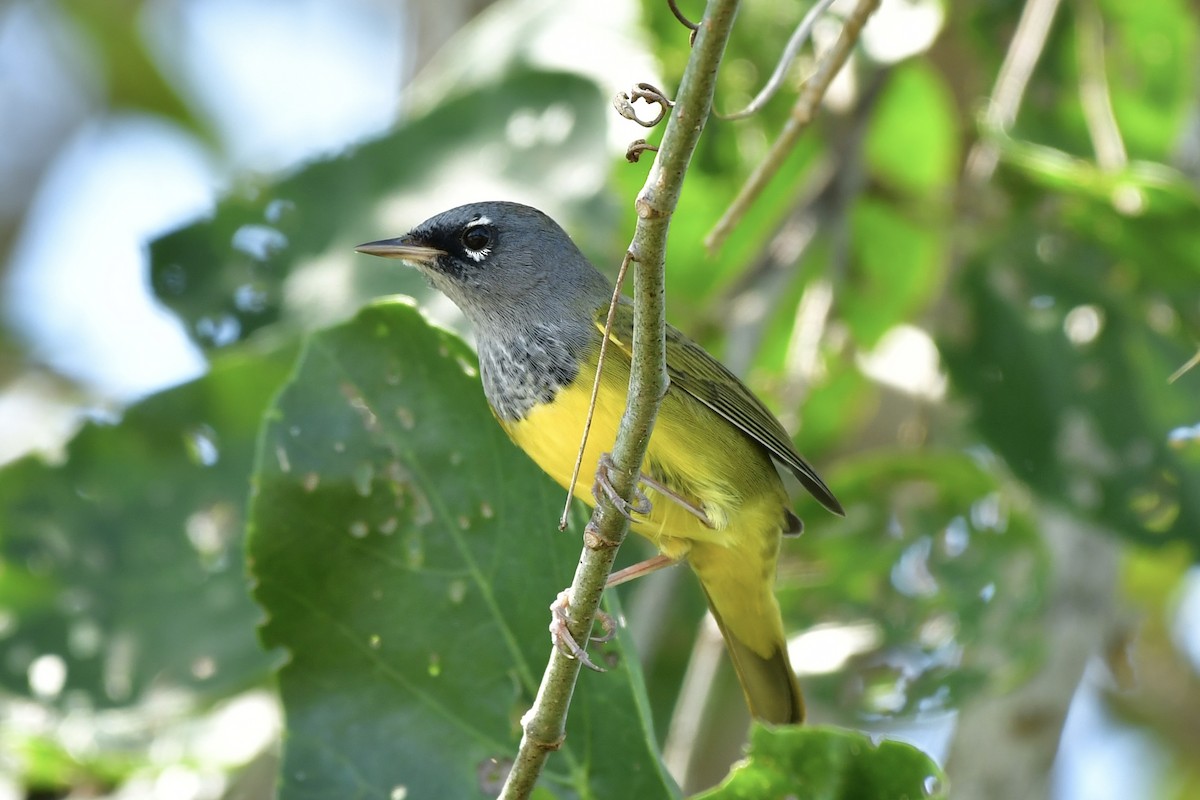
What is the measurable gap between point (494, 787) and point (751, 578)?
101 centimetres

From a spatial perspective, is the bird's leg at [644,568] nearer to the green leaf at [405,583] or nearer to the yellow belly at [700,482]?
the yellow belly at [700,482]

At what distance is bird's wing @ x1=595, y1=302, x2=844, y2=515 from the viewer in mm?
3430

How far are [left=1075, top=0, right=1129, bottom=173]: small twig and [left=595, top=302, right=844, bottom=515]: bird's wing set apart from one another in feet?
5.62

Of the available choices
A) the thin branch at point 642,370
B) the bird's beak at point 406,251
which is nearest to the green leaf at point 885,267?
the bird's beak at point 406,251

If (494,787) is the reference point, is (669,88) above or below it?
above

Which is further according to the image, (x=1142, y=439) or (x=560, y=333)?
(x=1142, y=439)

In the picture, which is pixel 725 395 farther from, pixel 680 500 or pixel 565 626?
pixel 565 626

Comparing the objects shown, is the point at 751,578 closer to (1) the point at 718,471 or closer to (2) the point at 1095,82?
(1) the point at 718,471

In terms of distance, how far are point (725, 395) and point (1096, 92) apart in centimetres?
217

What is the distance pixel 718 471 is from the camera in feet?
11.1

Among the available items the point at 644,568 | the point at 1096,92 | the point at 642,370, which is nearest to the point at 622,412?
the point at 644,568

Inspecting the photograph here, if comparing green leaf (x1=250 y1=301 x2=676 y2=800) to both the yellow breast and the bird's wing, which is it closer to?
the yellow breast

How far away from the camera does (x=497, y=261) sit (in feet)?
12.0

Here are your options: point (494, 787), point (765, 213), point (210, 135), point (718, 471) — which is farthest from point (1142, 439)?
point (210, 135)
